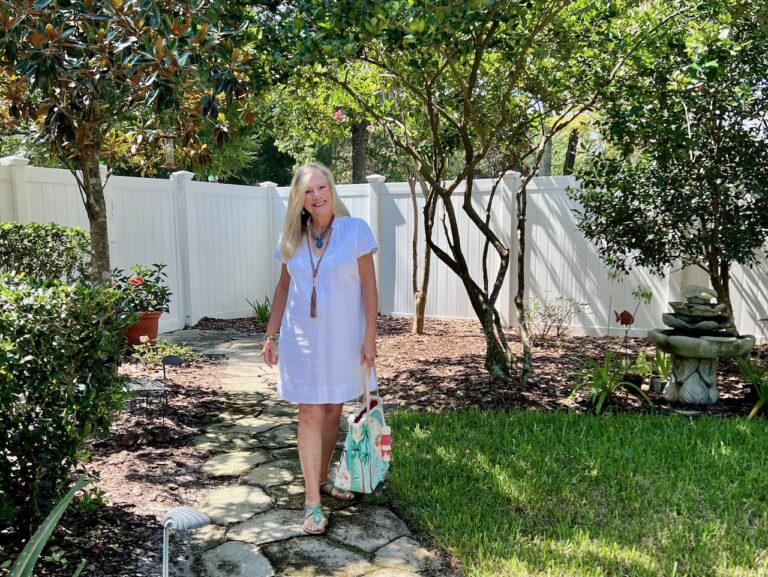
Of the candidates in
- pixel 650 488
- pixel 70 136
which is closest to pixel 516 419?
pixel 650 488

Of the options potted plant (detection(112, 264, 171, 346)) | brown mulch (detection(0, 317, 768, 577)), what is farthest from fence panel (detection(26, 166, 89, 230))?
brown mulch (detection(0, 317, 768, 577))

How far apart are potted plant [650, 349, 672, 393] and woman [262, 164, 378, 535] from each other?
3306 millimetres

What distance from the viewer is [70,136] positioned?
12.5 feet

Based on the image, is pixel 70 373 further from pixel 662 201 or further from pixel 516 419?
pixel 662 201

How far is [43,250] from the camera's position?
5.68 meters

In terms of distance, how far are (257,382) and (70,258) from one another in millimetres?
2078

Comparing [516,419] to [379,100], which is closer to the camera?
[516,419]

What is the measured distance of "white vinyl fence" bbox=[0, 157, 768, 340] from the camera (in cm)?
676

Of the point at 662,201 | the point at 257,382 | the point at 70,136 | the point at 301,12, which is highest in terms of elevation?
the point at 301,12

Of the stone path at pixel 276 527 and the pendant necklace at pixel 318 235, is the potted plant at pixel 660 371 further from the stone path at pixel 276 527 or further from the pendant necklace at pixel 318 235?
the pendant necklace at pixel 318 235

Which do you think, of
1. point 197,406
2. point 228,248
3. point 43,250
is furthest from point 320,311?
point 228,248

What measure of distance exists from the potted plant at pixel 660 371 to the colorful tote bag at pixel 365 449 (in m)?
3.18

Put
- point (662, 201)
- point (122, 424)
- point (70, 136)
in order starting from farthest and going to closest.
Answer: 1. point (662, 201)
2. point (122, 424)
3. point (70, 136)

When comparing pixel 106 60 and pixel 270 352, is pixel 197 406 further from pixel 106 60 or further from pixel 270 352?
pixel 106 60
